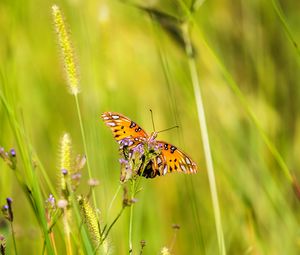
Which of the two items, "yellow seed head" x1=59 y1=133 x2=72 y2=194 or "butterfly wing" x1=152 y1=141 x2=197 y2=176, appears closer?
"yellow seed head" x1=59 y1=133 x2=72 y2=194

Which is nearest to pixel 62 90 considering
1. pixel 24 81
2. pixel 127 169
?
pixel 24 81

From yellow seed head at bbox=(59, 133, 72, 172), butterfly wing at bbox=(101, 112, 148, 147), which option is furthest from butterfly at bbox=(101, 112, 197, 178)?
yellow seed head at bbox=(59, 133, 72, 172)

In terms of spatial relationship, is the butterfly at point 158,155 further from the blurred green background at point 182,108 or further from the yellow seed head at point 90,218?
the blurred green background at point 182,108

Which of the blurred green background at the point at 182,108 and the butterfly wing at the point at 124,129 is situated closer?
the butterfly wing at the point at 124,129

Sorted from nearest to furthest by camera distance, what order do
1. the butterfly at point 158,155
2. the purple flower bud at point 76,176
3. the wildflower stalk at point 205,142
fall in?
1. the purple flower bud at point 76,176
2. the butterfly at point 158,155
3. the wildflower stalk at point 205,142

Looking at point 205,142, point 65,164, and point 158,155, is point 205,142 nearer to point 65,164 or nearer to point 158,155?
point 158,155

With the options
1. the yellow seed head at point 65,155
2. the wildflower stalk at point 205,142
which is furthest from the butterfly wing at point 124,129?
the wildflower stalk at point 205,142

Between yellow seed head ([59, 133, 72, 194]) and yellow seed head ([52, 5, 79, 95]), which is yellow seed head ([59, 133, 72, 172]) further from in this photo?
yellow seed head ([52, 5, 79, 95])
